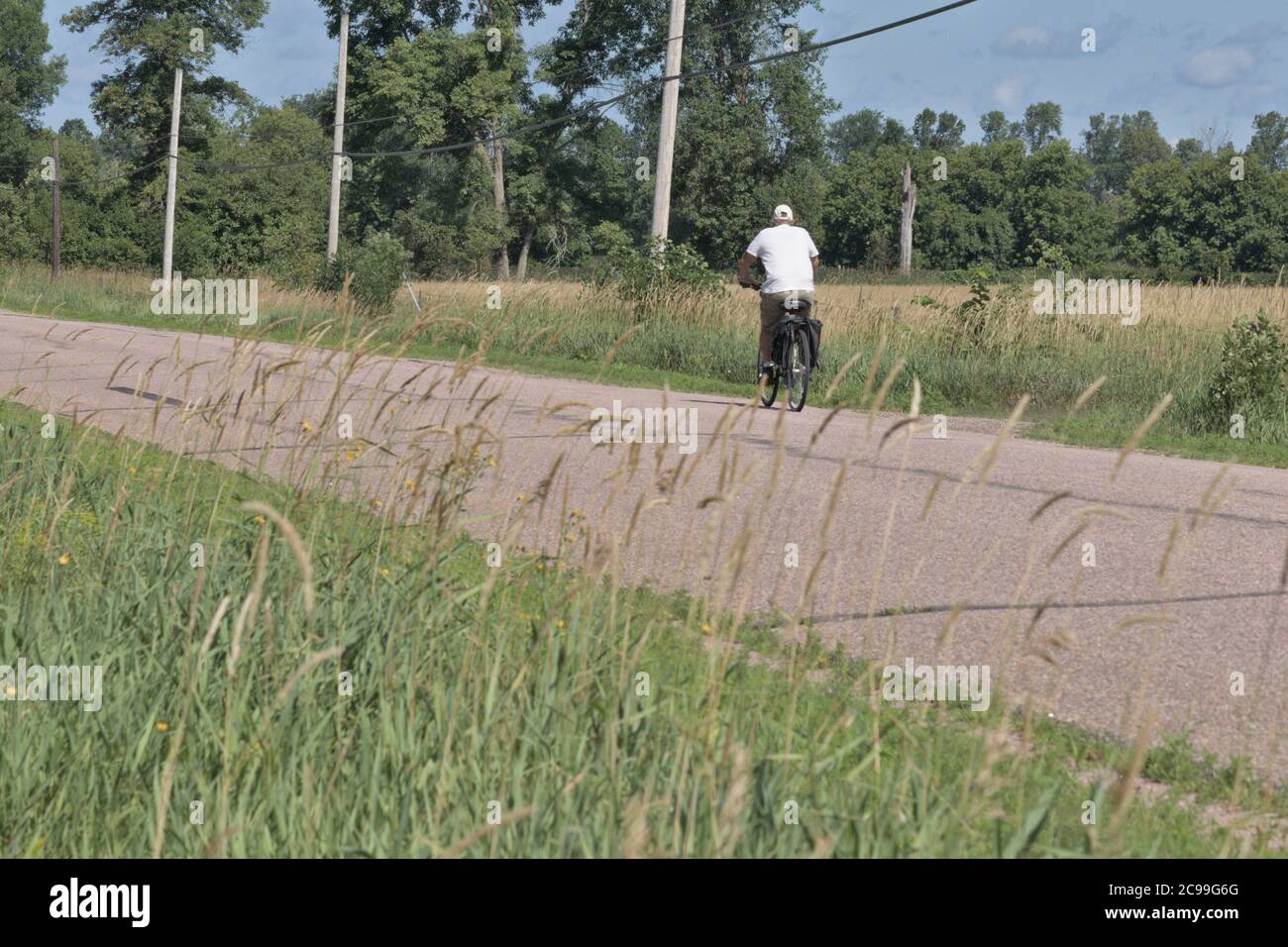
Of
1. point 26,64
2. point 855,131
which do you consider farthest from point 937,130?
point 26,64

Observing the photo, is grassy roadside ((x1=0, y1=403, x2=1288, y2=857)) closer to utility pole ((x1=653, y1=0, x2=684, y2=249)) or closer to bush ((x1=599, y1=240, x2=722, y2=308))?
bush ((x1=599, y1=240, x2=722, y2=308))

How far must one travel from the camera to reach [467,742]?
354cm

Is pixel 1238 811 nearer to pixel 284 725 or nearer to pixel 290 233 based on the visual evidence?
pixel 284 725

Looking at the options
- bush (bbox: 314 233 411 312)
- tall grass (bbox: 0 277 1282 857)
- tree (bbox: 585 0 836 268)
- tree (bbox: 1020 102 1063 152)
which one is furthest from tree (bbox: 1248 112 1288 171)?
tall grass (bbox: 0 277 1282 857)

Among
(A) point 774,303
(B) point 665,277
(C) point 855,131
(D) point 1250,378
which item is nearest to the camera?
(D) point 1250,378

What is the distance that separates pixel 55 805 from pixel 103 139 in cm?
15897

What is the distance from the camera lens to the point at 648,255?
888 inches

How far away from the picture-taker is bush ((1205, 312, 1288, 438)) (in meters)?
12.8

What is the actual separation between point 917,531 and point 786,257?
24.4 feet

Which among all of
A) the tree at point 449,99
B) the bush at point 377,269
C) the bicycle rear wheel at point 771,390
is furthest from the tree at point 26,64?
the bicycle rear wheel at point 771,390

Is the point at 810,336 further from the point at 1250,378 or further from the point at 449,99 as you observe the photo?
the point at 449,99

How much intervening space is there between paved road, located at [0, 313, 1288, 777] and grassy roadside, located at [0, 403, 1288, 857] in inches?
9.8

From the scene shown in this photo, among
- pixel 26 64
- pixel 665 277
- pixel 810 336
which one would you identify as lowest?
pixel 810 336
